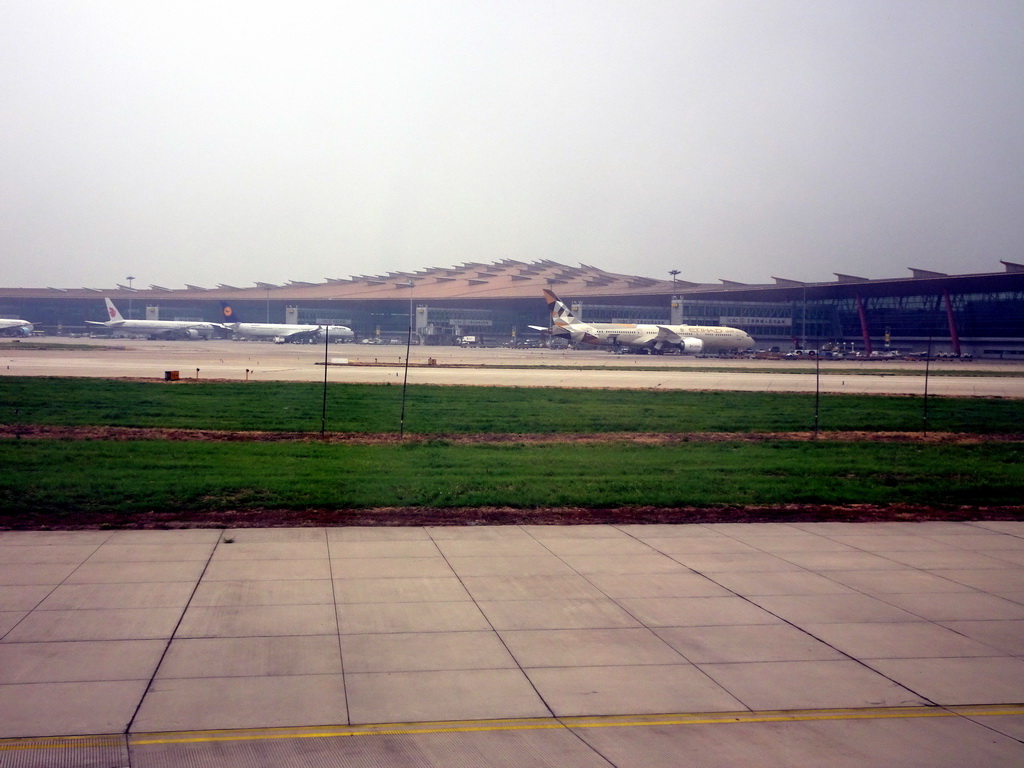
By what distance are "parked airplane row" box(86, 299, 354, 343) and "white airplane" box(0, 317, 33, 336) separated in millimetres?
8499

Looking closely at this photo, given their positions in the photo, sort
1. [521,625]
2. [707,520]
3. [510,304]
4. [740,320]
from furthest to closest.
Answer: [510,304]
[740,320]
[707,520]
[521,625]

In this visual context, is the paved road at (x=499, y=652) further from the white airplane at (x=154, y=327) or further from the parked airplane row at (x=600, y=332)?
the white airplane at (x=154, y=327)

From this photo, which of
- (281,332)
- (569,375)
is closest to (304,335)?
(281,332)

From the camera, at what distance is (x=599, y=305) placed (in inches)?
4818

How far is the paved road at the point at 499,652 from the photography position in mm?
5402

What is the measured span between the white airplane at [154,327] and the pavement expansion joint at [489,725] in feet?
369

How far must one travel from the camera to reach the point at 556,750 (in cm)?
534

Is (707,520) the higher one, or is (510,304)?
(510,304)

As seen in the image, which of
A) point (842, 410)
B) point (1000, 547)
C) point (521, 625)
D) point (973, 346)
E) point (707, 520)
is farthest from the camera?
point (973, 346)

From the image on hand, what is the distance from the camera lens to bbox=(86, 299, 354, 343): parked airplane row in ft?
356

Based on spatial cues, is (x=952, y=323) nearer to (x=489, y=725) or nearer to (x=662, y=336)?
(x=662, y=336)

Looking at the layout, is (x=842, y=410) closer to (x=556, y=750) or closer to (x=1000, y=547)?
(x=1000, y=547)

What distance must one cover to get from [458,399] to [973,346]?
81944mm

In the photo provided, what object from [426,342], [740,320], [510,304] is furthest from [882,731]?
[510,304]
